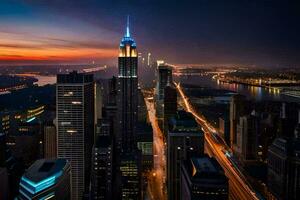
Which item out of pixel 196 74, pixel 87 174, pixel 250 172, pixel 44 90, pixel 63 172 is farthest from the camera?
pixel 196 74

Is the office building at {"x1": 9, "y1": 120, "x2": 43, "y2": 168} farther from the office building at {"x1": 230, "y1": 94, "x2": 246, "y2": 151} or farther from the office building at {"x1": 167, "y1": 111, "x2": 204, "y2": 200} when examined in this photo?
the office building at {"x1": 230, "y1": 94, "x2": 246, "y2": 151}

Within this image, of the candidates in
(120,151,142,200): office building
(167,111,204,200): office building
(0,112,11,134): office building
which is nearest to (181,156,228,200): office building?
(167,111,204,200): office building

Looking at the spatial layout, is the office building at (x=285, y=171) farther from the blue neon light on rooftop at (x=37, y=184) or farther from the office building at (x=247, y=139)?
the blue neon light on rooftop at (x=37, y=184)

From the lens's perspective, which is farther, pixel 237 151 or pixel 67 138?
pixel 237 151

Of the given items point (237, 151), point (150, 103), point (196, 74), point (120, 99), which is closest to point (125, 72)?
point (120, 99)

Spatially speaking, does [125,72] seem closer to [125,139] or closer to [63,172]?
[125,139]

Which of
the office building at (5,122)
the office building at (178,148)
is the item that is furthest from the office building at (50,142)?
the office building at (178,148)
